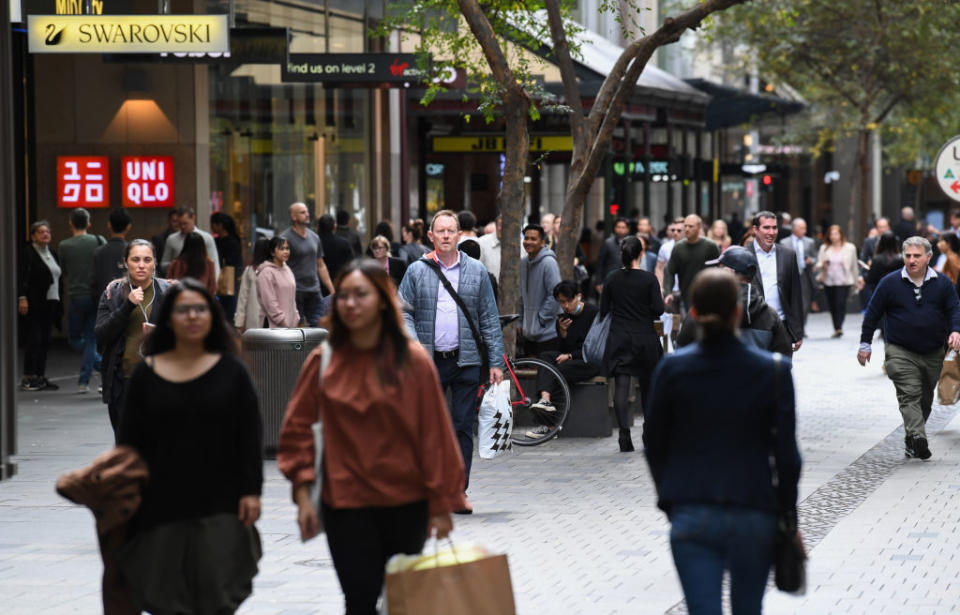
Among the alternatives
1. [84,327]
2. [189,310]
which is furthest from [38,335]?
[189,310]

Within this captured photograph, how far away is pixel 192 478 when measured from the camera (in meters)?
5.16

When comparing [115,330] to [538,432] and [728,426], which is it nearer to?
[728,426]

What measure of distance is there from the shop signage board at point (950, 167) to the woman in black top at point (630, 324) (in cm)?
481

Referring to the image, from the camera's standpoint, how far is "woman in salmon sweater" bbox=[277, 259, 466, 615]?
16.7ft

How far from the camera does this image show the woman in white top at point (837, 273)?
25062 mm

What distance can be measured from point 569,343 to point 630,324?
0.88 meters

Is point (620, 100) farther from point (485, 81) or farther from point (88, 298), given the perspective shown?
point (88, 298)

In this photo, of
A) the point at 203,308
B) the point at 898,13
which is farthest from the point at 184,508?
the point at 898,13

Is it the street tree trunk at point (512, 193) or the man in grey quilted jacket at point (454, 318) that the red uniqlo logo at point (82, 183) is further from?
the man in grey quilted jacket at point (454, 318)

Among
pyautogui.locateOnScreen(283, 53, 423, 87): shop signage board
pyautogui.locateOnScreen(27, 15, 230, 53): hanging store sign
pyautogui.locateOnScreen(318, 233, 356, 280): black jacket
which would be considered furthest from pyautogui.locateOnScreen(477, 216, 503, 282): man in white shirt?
pyautogui.locateOnScreen(283, 53, 423, 87): shop signage board

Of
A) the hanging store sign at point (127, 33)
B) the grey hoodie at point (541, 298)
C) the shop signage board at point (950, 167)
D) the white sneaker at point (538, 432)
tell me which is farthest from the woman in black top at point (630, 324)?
the shop signage board at point (950, 167)

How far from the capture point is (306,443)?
5191 mm

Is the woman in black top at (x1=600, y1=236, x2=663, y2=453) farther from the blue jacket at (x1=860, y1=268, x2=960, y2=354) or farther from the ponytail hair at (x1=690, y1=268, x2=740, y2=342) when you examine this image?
the ponytail hair at (x1=690, y1=268, x2=740, y2=342)

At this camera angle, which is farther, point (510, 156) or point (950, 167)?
point (950, 167)
